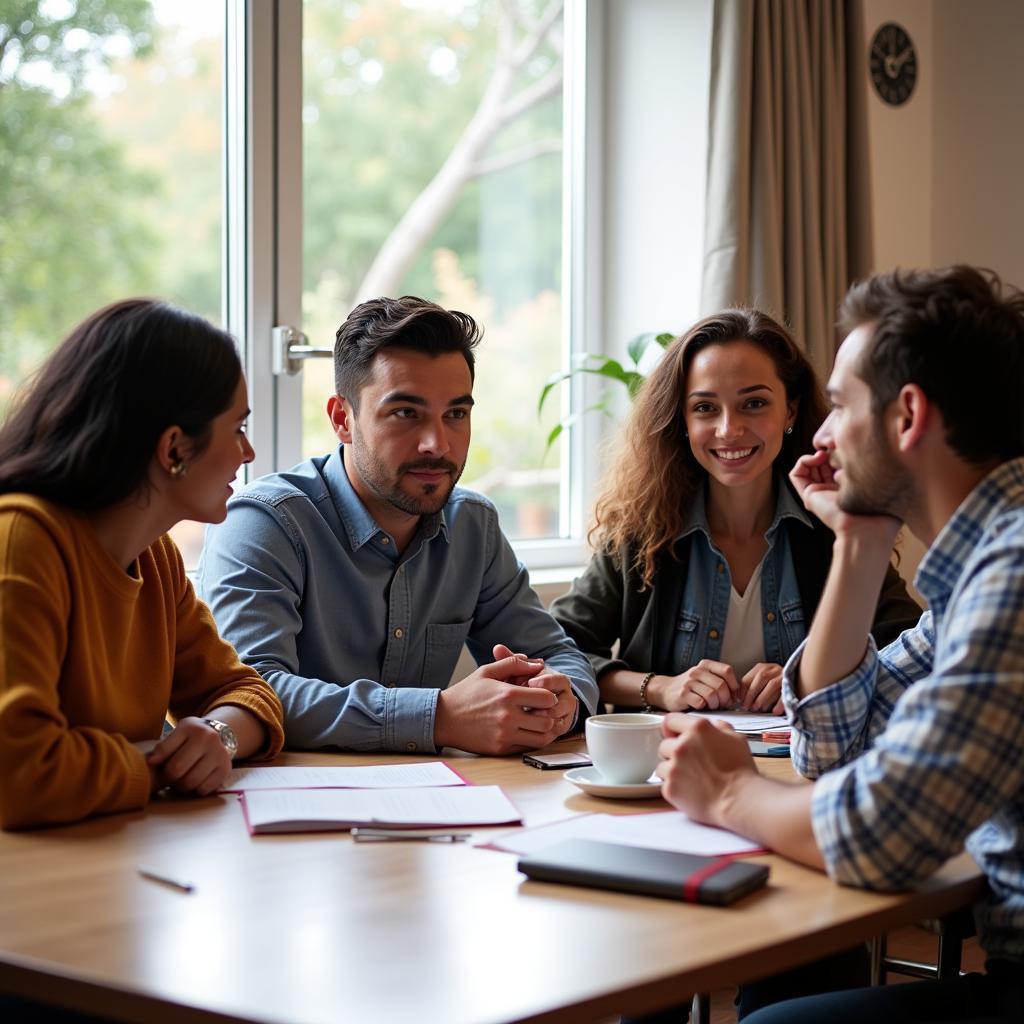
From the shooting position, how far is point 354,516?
212 cm

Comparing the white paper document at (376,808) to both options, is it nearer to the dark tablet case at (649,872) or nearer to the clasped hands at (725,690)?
the dark tablet case at (649,872)

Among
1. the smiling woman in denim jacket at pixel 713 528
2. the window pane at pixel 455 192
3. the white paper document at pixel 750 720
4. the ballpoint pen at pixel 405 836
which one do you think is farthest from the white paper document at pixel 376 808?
the window pane at pixel 455 192

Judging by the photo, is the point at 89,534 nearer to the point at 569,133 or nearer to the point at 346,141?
the point at 346,141

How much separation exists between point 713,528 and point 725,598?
17 centimetres

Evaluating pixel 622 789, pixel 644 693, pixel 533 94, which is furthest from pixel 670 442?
pixel 533 94

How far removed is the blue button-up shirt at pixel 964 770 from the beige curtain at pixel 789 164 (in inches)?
80.2

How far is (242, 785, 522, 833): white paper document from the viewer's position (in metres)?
1.37

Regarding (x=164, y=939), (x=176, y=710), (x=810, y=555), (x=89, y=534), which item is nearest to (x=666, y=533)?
(x=810, y=555)

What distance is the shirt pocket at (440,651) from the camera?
2.18m

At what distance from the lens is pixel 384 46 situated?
3.20 metres

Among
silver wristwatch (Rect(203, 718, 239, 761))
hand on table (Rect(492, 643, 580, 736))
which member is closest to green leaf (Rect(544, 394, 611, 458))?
hand on table (Rect(492, 643, 580, 736))

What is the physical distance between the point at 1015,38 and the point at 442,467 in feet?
9.23

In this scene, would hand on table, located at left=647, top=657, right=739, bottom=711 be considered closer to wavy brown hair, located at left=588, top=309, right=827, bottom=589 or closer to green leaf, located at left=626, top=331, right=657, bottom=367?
wavy brown hair, located at left=588, top=309, right=827, bottom=589

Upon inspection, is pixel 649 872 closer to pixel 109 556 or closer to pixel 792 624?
pixel 109 556
